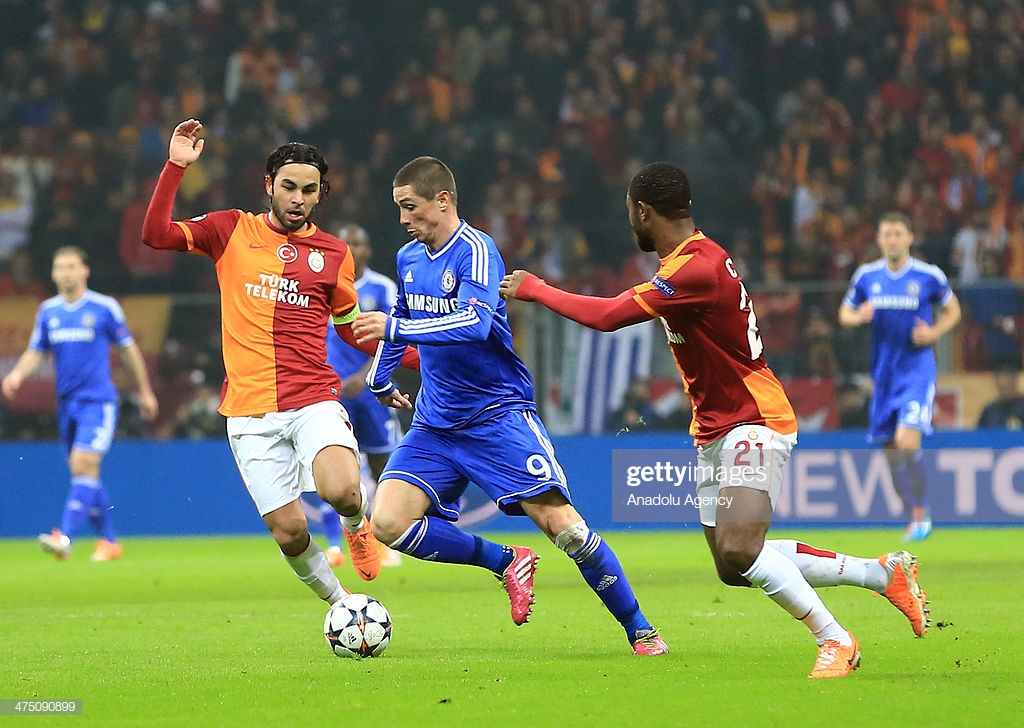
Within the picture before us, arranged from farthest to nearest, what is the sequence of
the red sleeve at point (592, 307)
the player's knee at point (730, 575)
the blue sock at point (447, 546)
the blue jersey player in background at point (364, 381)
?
1. the blue jersey player in background at point (364, 381)
2. the blue sock at point (447, 546)
3. the player's knee at point (730, 575)
4. the red sleeve at point (592, 307)

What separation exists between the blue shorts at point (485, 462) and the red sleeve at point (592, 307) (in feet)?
3.47

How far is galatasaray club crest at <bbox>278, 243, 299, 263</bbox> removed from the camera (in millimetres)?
7309

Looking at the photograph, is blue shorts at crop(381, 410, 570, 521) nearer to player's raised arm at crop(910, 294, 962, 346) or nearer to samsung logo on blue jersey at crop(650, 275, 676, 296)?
samsung logo on blue jersey at crop(650, 275, 676, 296)

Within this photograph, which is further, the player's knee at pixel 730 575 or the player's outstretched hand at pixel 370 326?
the player's outstretched hand at pixel 370 326

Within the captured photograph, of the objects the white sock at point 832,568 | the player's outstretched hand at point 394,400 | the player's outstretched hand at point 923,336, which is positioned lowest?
the white sock at point 832,568

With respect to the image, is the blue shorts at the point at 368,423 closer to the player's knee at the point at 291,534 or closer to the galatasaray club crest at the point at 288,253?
the galatasaray club crest at the point at 288,253

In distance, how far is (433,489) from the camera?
6.89 meters

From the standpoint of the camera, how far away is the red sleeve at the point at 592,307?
5.80 m

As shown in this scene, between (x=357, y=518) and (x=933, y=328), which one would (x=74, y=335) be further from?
(x=933, y=328)

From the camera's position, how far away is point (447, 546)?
6.87m

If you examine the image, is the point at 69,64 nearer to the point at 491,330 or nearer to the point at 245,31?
the point at 245,31

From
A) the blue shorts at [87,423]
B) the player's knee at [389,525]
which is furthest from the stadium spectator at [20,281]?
the player's knee at [389,525]

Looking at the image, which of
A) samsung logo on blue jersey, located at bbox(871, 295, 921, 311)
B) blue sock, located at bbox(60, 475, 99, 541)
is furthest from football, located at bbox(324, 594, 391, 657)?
samsung logo on blue jersey, located at bbox(871, 295, 921, 311)

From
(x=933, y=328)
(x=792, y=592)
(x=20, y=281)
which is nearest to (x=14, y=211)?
(x=20, y=281)
